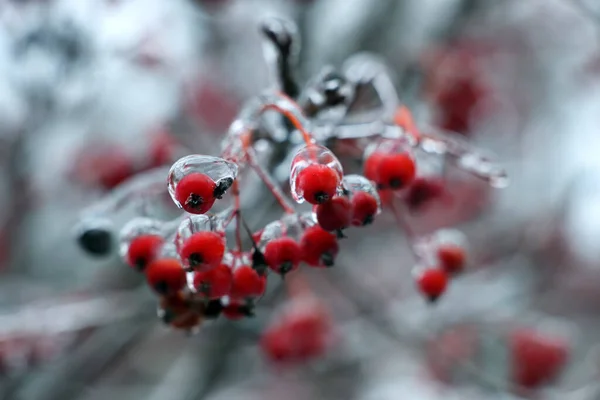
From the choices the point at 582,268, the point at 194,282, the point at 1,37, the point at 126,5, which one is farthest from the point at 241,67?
the point at 194,282

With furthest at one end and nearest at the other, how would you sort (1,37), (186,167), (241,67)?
(241,67) → (1,37) → (186,167)

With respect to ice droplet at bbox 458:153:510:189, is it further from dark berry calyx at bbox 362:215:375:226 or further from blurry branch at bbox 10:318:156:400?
blurry branch at bbox 10:318:156:400

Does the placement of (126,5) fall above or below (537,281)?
above

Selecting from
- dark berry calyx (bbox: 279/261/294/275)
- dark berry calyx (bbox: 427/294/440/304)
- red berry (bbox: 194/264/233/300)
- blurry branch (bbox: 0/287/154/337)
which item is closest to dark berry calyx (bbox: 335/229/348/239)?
dark berry calyx (bbox: 279/261/294/275)

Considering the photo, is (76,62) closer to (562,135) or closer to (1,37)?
(1,37)

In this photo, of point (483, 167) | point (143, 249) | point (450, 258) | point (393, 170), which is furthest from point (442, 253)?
point (143, 249)

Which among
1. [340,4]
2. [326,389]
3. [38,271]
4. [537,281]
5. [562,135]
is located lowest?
[326,389]

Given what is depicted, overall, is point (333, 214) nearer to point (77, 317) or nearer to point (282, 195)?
point (282, 195)
